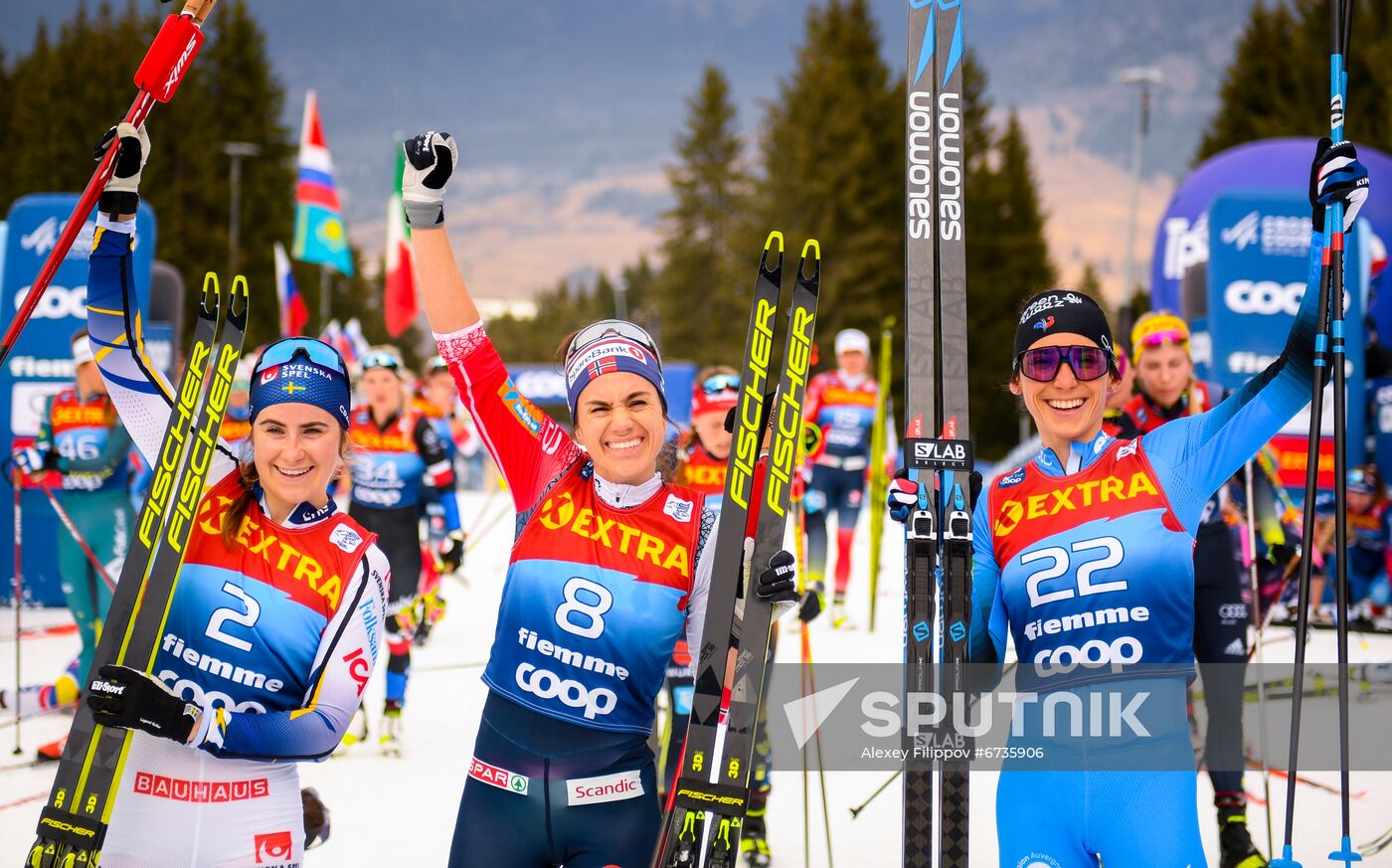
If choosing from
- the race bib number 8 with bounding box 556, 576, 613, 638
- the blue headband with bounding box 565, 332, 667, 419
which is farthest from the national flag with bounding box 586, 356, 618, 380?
the race bib number 8 with bounding box 556, 576, 613, 638

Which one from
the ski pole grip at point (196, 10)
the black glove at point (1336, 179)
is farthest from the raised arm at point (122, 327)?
the black glove at point (1336, 179)

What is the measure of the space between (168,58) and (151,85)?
105mm

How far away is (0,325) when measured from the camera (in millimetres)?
11000

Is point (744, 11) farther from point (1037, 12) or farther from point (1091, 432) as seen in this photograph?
point (1091, 432)

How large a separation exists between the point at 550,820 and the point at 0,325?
1063cm

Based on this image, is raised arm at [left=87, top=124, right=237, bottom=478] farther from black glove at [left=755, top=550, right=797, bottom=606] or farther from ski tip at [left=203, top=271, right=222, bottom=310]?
black glove at [left=755, top=550, right=797, bottom=606]

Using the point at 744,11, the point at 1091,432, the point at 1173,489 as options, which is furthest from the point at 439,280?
the point at 744,11

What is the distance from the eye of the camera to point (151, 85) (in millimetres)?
3400

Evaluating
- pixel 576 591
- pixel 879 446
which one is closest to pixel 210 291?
pixel 576 591

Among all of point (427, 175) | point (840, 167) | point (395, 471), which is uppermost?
point (840, 167)

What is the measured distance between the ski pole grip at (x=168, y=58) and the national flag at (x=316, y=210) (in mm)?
18668

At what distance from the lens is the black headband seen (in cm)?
301

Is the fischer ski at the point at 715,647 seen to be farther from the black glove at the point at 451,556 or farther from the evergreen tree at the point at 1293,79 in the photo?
the evergreen tree at the point at 1293,79

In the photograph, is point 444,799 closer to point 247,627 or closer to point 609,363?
point 247,627
